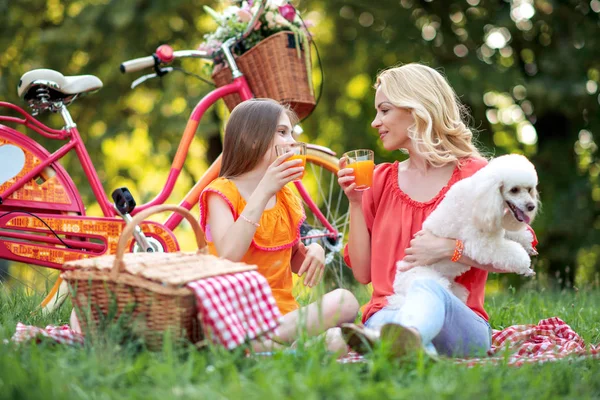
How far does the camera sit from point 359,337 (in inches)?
90.1

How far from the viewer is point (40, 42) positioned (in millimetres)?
6062

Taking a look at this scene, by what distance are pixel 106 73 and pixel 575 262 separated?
4795mm

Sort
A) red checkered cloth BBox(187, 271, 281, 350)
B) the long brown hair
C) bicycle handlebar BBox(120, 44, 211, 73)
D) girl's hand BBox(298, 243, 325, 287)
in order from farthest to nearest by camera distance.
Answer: bicycle handlebar BBox(120, 44, 211, 73)
the long brown hair
girl's hand BBox(298, 243, 325, 287)
red checkered cloth BBox(187, 271, 281, 350)

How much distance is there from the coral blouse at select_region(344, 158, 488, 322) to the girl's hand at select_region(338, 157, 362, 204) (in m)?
0.16

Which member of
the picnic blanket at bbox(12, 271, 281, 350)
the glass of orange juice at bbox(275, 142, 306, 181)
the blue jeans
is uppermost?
the glass of orange juice at bbox(275, 142, 306, 181)

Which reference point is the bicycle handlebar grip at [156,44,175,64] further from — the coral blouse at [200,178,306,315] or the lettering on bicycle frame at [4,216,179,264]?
the coral blouse at [200,178,306,315]

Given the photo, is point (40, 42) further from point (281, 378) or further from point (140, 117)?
point (281, 378)

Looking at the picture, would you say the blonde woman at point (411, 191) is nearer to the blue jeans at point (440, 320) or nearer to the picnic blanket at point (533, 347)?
the blue jeans at point (440, 320)

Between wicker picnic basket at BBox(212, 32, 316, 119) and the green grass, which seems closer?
the green grass

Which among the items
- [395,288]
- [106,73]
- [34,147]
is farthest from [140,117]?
[395,288]

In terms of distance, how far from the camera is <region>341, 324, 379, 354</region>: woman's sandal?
2.26m

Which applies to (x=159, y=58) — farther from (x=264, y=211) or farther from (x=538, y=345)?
(x=538, y=345)

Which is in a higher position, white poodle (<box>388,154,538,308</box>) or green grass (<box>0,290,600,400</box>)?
white poodle (<box>388,154,538,308</box>)

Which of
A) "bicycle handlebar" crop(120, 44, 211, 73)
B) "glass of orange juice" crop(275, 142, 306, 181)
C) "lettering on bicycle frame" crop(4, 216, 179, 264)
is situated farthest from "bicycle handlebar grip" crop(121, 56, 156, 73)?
"glass of orange juice" crop(275, 142, 306, 181)
